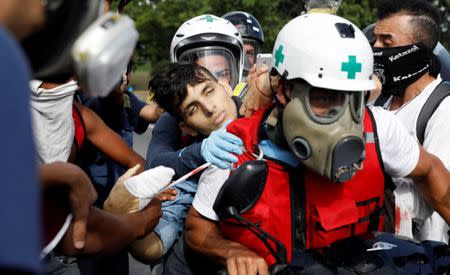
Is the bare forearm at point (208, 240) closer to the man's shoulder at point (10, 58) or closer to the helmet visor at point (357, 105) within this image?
the helmet visor at point (357, 105)

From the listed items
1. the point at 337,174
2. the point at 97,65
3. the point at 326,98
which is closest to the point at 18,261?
the point at 97,65

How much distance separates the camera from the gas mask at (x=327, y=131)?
88.1 inches

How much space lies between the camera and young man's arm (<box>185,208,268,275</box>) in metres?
2.33

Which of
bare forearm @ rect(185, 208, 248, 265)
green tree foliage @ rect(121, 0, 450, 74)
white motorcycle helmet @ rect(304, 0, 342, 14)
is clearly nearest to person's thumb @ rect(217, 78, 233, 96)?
white motorcycle helmet @ rect(304, 0, 342, 14)

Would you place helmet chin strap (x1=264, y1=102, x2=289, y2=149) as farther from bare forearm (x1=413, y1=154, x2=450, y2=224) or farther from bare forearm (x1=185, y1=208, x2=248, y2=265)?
bare forearm (x1=413, y1=154, x2=450, y2=224)

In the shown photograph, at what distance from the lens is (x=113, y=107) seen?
4.22m

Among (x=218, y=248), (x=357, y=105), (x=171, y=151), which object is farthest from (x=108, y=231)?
(x=171, y=151)

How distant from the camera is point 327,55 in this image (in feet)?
8.00

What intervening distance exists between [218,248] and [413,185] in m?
1.04

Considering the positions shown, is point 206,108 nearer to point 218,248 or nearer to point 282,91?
point 282,91

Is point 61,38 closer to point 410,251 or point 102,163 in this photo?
point 410,251

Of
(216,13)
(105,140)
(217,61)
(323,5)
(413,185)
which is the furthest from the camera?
(216,13)

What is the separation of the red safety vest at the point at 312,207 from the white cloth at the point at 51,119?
87 centimetres

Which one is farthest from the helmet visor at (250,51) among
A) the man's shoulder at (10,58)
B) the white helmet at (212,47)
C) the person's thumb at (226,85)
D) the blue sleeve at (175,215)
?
the man's shoulder at (10,58)
